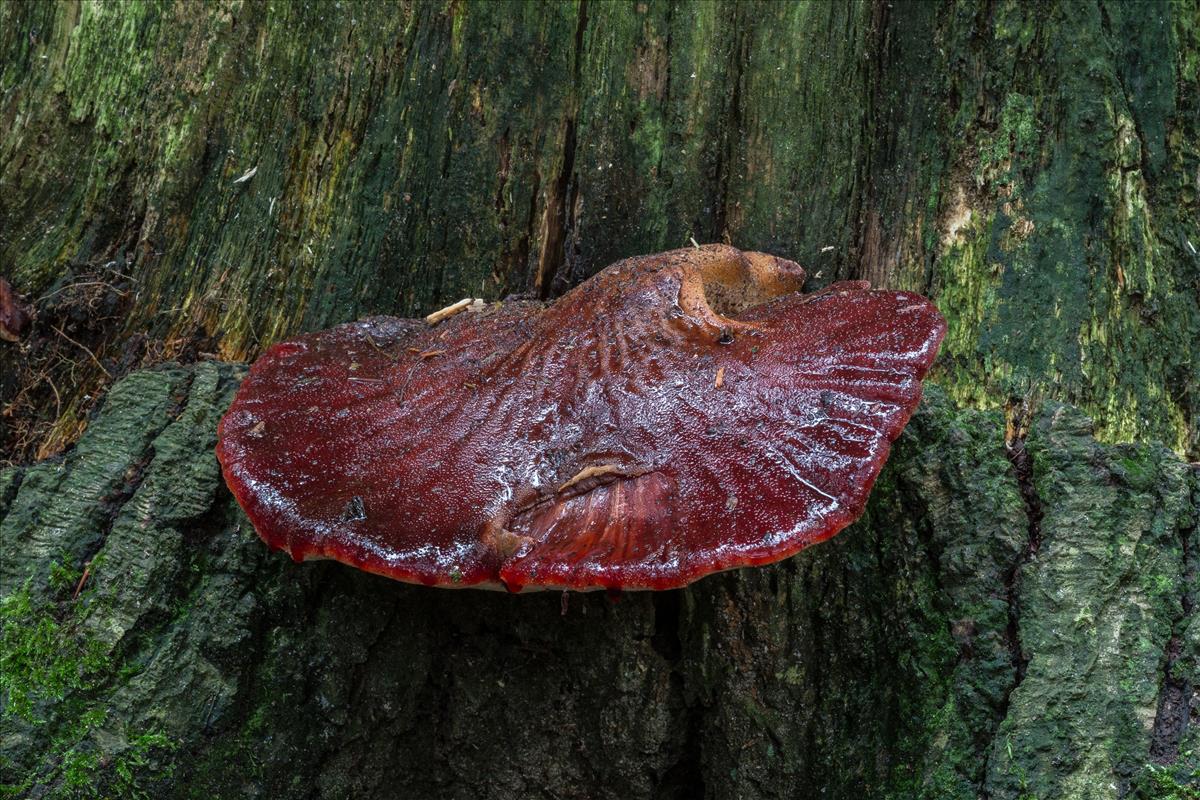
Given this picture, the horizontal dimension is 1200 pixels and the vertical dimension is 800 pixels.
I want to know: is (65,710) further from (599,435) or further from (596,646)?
(599,435)

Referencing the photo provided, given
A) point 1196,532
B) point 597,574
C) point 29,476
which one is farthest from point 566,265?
point 1196,532

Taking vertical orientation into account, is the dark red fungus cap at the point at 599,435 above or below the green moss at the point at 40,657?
above

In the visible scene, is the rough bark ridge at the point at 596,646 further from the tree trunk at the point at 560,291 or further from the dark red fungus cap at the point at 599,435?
the dark red fungus cap at the point at 599,435

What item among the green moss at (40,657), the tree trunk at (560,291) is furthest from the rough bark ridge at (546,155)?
the green moss at (40,657)

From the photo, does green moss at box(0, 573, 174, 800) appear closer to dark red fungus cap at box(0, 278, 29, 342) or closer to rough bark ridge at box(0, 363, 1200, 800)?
rough bark ridge at box(0, 363, 1200, 800)

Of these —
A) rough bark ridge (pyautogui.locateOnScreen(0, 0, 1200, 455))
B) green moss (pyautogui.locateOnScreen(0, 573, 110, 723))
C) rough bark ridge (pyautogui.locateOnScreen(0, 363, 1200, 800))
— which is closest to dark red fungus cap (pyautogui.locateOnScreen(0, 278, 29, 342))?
rough bark ridge (pyautogui.locateOnScreen(0, 0, 1200, 455))
